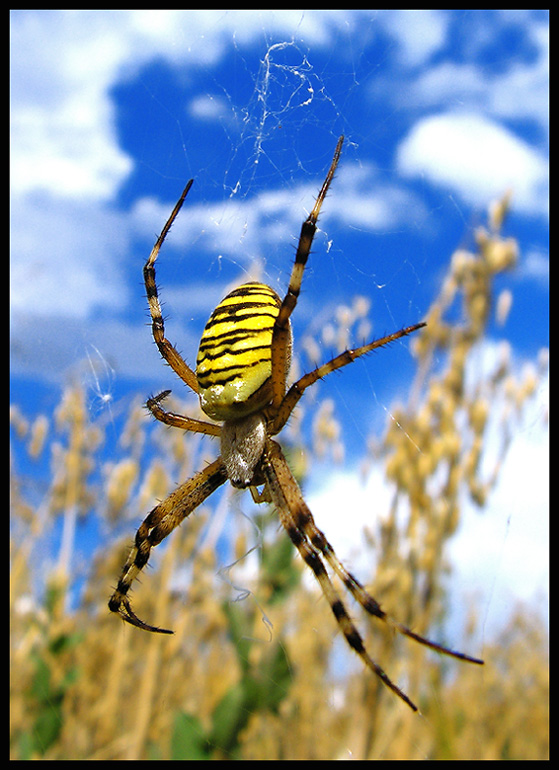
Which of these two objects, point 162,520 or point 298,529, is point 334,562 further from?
point 162,520

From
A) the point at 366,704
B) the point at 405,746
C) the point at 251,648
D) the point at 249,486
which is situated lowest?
Result: the point at 405,746

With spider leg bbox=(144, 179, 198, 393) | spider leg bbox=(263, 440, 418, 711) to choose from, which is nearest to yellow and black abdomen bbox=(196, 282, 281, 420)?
spider leg bbox=(144, 179, 198, 393)

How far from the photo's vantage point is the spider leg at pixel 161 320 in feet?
7.61

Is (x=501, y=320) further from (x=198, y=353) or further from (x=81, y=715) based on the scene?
(x=81, y=715)

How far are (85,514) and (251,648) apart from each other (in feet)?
4.91

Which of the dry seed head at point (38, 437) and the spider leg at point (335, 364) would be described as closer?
the spider leg at point (335, 364)

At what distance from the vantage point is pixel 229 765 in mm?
2928

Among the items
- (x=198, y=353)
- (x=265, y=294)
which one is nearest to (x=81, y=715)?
(x=198, y=353)

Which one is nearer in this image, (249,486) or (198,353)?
(198,353)

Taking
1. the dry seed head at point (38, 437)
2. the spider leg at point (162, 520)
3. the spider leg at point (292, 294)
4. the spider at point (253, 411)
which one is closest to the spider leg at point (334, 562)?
the spider at point (253, 411)

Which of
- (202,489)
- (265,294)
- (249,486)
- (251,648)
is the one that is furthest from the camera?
(251,648)

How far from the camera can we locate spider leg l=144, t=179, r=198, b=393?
2.32 m

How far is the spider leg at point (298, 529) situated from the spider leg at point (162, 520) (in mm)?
236

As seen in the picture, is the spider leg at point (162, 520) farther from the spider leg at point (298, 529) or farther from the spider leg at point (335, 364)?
the spider leg at point (335, 364)
